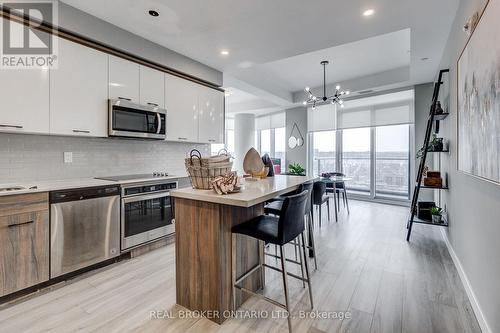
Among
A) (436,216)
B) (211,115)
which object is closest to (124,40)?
(211,115)

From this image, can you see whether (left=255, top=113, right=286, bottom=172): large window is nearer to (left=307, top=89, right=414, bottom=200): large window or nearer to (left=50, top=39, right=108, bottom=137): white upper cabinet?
(left=307, top=89, right=414, bottom=200): large window

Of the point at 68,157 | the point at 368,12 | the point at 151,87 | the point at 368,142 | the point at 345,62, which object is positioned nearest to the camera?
the point at 368,12

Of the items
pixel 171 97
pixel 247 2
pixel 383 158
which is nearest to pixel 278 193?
pixel 247 2

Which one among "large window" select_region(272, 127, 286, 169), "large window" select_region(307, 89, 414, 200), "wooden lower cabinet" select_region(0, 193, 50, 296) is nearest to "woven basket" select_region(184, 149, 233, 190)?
"wooden lower cabinet" select_region(0, 193, 50, 296)

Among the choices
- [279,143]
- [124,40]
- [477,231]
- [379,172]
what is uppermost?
[124,40]

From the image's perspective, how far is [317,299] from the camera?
6.80 ft

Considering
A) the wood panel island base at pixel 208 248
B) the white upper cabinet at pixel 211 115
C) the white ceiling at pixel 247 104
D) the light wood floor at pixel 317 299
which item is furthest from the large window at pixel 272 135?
the wood panel island base at pixel 208 248

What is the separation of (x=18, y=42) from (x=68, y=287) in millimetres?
2319

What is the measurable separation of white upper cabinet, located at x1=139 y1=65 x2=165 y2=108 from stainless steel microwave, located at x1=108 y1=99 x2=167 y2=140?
93mm

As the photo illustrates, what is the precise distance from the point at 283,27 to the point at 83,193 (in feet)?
9.32

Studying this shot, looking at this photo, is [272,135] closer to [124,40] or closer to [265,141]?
[265,141]

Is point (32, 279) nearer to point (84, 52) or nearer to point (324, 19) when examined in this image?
point (84, 52)

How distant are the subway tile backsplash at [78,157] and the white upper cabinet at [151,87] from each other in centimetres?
63

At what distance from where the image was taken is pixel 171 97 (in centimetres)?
357
